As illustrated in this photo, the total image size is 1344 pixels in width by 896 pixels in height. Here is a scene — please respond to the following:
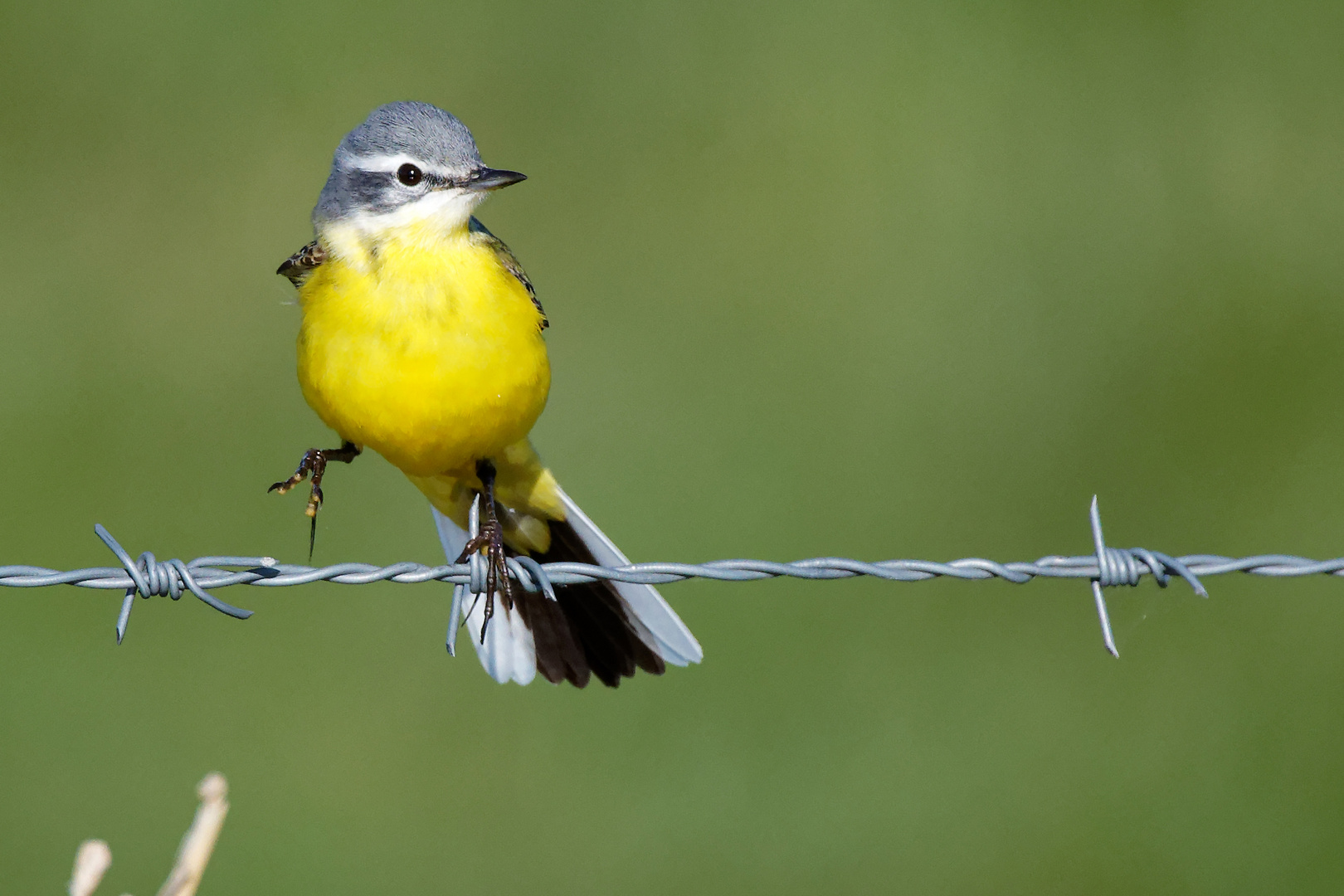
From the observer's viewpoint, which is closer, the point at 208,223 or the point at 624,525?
the point at 624,525

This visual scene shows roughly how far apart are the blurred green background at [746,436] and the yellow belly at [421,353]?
2.39 meters

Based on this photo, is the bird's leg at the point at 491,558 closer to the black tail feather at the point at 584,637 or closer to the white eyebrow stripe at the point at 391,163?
the black tail feather at the point at 584,637

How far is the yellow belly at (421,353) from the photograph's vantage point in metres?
4.43

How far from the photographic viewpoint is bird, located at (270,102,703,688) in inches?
175

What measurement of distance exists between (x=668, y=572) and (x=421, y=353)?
1.16 meters

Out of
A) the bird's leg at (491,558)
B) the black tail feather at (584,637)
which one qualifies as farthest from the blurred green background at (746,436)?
the bird's leg at (491,558)

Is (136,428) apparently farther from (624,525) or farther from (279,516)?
(624,525)

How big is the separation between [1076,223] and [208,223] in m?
5.20

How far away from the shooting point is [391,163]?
16.0 feet

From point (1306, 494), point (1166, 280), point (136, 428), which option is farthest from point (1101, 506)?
point (136, 428)

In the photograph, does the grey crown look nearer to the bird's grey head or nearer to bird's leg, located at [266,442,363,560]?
the bird's grey head

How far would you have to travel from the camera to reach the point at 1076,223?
30.6 ft

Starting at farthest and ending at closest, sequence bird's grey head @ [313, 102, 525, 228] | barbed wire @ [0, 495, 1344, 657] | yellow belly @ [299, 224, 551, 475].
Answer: bird's grey head @ [313, 102, 525, 228] → yellow belly @ [299, 224, 551, 475] → barbed wire @ [0, 495, 1344, 657]

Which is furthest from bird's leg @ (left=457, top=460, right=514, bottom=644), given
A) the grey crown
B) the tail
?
the grey crown
